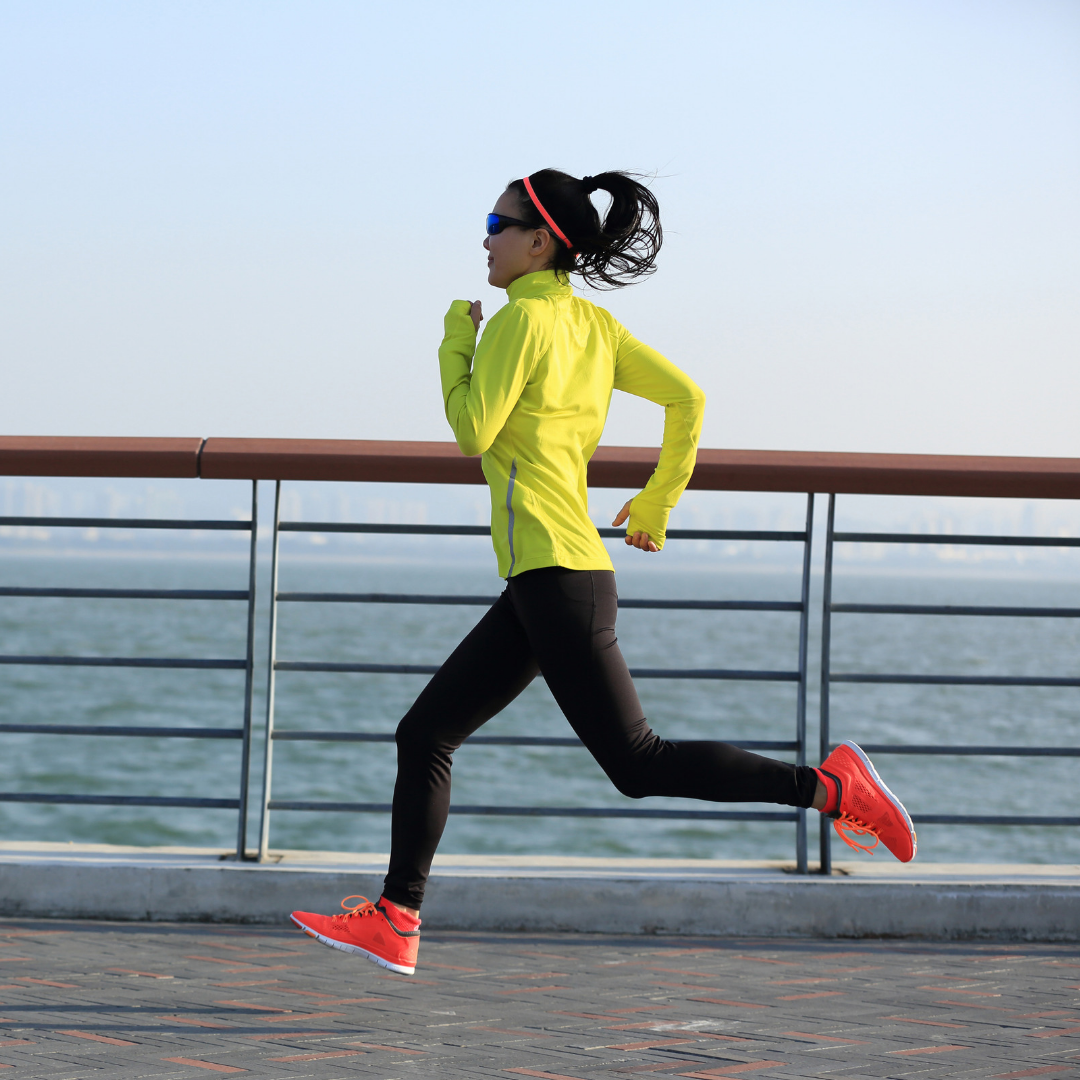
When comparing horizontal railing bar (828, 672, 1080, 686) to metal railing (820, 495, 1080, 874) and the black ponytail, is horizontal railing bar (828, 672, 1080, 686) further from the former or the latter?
the black ponytail

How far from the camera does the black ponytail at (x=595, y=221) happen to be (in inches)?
102

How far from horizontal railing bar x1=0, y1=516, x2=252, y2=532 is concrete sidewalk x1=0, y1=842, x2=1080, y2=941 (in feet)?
2.97

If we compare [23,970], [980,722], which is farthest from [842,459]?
[980,722]

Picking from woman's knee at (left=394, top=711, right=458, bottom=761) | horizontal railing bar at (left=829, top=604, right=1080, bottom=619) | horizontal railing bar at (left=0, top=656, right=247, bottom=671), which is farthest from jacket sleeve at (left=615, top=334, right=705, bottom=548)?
horizontal railing bar at (left=0, top=656, right=247, bottom=671)

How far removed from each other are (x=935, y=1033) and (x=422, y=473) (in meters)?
1.71

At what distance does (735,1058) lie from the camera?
2332 mm

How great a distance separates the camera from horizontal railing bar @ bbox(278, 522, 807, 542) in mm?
3381

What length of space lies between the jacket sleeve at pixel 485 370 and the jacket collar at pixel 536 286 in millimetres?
105

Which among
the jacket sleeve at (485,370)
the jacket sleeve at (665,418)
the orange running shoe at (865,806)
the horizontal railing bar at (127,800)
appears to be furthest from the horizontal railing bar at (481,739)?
the jacket sleeve at (485,370)

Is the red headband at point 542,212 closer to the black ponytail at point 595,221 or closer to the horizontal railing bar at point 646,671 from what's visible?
the black ponytail at point 595,221

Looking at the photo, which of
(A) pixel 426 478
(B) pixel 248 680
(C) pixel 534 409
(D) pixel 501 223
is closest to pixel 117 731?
(B) pixel 248 680

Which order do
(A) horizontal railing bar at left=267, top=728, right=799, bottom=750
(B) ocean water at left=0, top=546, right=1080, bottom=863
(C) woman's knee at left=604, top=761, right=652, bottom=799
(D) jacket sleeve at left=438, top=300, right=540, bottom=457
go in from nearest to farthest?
(D) jacket sleeve at left=438, top=300, right=540, bottom=457, (C) woman's knee at left=604, top=761, right=652, bottom=799, (A) horizontal railing bar at left=267, top=728, right=799, bottom=750, (B) ocean water at left=0, top=546, right=1080, bottom=863

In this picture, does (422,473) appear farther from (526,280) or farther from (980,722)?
(980,722)

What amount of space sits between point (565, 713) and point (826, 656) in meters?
1.23
